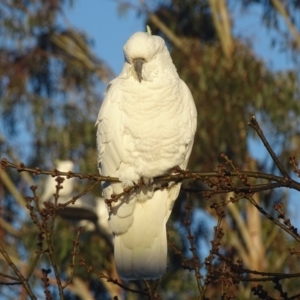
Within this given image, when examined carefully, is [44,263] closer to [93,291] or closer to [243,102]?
[93,291]

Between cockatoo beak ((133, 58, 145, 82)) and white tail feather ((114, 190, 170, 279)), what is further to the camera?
cockatoo beak ((133, 58, 145, 82))

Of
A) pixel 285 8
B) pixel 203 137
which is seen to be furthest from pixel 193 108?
pixel 285 8

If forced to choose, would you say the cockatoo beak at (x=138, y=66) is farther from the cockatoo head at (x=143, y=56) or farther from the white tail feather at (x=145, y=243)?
the white tail feather at (x=145, y=243)

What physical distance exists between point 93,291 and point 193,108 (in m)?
6.72

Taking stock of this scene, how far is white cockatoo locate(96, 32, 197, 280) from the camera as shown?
358 cm

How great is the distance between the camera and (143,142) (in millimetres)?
3586

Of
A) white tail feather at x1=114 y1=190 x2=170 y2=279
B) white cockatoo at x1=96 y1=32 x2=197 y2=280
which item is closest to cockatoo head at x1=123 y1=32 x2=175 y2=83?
white cockatoo at x1=96 y1=32 x2=197 y2=280

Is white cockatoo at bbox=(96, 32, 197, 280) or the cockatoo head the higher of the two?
the cockatoo head

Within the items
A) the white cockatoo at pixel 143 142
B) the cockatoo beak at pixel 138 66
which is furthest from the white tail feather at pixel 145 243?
the cockatoo beak at pixel 138 66

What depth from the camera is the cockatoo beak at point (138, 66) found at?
362 cm

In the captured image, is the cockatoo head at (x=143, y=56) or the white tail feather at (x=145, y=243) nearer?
the white tail feather at (x=145, y=243)

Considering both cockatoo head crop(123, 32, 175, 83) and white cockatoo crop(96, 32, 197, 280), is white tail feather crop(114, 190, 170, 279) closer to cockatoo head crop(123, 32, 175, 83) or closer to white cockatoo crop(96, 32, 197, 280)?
white cockatoo crop(96, 32, 197, 280)

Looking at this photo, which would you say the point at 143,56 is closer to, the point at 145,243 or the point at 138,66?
the point at 138,66

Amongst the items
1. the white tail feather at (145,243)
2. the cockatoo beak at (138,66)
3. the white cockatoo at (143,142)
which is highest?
the cockatoo beak at (138,66)
